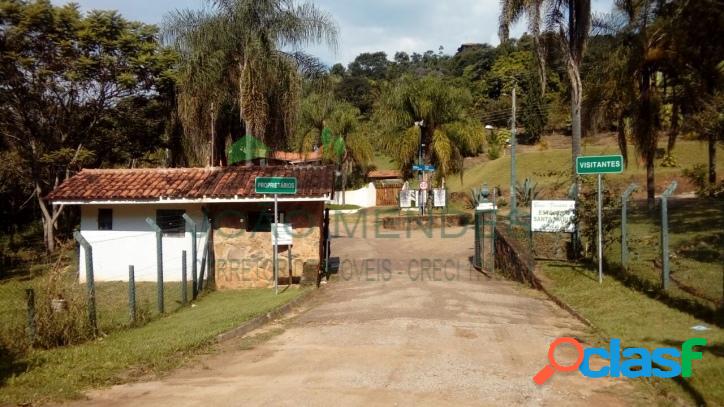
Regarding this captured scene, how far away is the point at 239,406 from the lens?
602 centimetres

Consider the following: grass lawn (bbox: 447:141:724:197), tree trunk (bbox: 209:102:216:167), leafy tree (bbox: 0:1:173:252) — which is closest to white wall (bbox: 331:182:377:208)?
grass lawn (bbox: 447:141:724:197)

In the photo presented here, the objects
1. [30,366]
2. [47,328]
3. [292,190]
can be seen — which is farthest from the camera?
[292,190]

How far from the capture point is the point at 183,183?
18.2 metres

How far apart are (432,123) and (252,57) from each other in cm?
1537

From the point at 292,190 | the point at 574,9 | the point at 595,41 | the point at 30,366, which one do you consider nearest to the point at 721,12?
the point at 574,9

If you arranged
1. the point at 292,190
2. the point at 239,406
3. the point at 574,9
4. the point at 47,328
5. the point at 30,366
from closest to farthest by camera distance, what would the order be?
the point at 239,406 → the point at 30,366 → the point at 47,328 → the point at 292,190 → the point at 574,9

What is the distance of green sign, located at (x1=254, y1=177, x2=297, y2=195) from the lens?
536 inches

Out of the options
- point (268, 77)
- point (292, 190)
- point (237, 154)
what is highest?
point (268, 77)

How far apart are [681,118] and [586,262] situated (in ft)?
40.3

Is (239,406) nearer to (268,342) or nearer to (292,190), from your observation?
→ (268,342)

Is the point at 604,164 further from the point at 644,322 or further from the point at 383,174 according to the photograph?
the point at 383,174

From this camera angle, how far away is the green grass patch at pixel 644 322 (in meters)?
6.21

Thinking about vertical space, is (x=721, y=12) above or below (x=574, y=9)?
below

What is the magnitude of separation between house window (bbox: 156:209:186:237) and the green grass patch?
9971 millimetres
